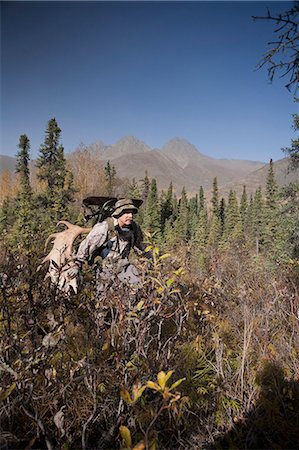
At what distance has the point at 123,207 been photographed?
3822mm

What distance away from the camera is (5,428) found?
177 centimetres

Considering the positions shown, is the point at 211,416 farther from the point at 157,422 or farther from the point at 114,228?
the point at 114,228

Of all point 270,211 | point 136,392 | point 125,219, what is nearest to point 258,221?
point 270,211

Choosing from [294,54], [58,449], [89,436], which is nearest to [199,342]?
[89,436]

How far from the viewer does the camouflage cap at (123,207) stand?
3.82 metres

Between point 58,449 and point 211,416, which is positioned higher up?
point 58,449

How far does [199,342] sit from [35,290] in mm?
1819

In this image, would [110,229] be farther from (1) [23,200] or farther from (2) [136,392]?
(1) [23,200]

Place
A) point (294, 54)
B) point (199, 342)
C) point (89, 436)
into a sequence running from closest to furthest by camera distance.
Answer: point (89, 436)
point (199, 342)
point (294, 54)

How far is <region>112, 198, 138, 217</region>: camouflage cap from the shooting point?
3817mm

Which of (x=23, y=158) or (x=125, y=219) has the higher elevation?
(x=23, y=158)

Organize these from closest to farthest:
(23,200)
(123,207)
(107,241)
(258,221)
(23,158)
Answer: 1. (107,241)
2. (123,207)
3. (23,200)
4. (23,158)
5. (258,221)

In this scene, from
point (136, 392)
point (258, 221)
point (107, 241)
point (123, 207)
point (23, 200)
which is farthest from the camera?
point (258, 221)

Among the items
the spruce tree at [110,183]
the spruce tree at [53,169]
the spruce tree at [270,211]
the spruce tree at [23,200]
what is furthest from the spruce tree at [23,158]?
the spruce tree at [270,211]
